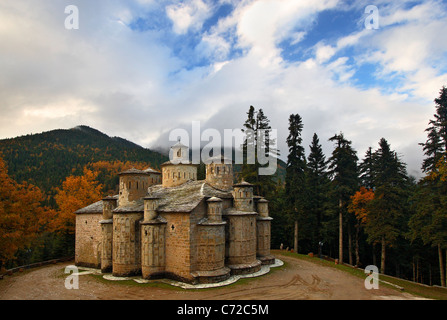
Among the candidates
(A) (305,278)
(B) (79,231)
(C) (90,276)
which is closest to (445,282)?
(A) (305,278)

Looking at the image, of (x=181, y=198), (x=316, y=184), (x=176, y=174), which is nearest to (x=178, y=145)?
(x=176, y=174)

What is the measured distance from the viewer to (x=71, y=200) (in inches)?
1314

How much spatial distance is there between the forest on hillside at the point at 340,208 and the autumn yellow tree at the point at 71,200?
0.11 metres

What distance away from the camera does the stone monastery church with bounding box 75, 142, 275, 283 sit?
1953 centimetres

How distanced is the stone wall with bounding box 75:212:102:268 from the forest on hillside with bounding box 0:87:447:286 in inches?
158

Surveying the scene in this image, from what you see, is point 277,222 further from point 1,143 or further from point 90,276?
point 1,143

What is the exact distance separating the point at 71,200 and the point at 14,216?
450 inches

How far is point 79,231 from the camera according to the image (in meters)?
26.8

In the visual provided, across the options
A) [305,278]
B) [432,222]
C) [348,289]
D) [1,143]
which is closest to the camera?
[348,289]

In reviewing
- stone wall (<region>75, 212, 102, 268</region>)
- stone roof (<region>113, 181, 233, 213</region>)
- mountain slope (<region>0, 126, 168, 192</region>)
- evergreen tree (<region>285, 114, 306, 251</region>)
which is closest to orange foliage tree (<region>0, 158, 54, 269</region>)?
stone wall (<region>75, 212, 102, 268</region>)

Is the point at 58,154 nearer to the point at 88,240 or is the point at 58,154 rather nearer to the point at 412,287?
the point at 88,240
